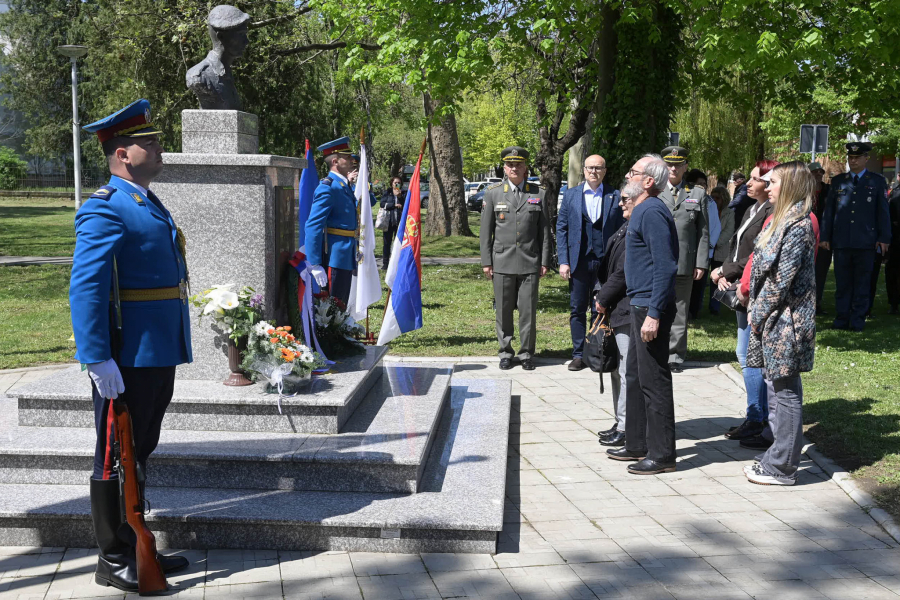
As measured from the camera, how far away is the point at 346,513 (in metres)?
4.86

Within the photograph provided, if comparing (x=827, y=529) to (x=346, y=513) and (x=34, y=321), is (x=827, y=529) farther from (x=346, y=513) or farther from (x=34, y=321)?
(x=34, y=321)

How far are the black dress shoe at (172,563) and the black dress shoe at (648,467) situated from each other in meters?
3.07

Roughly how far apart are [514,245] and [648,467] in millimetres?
3801

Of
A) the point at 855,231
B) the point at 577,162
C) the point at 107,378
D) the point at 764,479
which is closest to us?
the point at 107,378

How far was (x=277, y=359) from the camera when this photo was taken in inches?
231

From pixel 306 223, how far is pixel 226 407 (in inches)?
89.9

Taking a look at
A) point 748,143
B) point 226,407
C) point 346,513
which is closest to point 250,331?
point 226,407

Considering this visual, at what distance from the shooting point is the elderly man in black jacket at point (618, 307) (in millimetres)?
6406

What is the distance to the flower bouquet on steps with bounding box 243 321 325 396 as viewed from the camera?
19.1 ft

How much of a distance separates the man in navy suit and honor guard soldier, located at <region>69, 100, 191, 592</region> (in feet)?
17.8

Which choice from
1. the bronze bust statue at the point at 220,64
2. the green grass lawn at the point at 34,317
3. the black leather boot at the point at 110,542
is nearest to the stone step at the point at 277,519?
the black leather boot at the point at 110,542

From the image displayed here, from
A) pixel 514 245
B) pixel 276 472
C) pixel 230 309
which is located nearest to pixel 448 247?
pixel 514 245

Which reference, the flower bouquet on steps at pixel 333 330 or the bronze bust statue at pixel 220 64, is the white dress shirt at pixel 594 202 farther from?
the bronze bust statue at pixel 220 64

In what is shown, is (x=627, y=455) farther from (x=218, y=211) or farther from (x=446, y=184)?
Result: (x=446, y=184)
